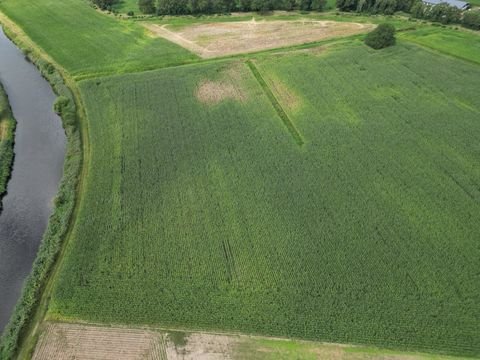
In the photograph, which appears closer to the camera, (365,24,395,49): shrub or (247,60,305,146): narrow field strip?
(247,60,305,146): narrow field strip

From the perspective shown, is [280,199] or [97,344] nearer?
[97,344]

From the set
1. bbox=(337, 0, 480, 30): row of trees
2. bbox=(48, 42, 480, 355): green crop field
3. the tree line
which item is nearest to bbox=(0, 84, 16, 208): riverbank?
bbox=(48, 42, 480, 355): green crop field

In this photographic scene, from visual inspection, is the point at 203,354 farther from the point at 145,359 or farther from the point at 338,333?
the point at 338,333

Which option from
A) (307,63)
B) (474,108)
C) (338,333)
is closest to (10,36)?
(307,63)

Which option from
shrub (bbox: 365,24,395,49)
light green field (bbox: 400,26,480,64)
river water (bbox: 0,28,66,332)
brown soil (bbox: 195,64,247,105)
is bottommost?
river water (bbox: 0,28,66,332)

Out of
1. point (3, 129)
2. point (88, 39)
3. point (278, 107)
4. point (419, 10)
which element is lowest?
point (3, 129)

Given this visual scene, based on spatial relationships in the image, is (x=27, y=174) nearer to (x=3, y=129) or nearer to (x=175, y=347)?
(x=3, y=129)

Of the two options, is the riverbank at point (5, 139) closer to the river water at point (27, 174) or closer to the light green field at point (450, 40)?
the river water at point (27, 174)

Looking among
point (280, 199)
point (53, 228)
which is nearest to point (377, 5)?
point (280, 199)

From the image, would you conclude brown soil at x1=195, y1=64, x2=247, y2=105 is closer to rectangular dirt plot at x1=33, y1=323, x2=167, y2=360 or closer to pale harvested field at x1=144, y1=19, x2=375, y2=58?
pale harvested field at x1=144, y1=19, x2=375, y2=58
